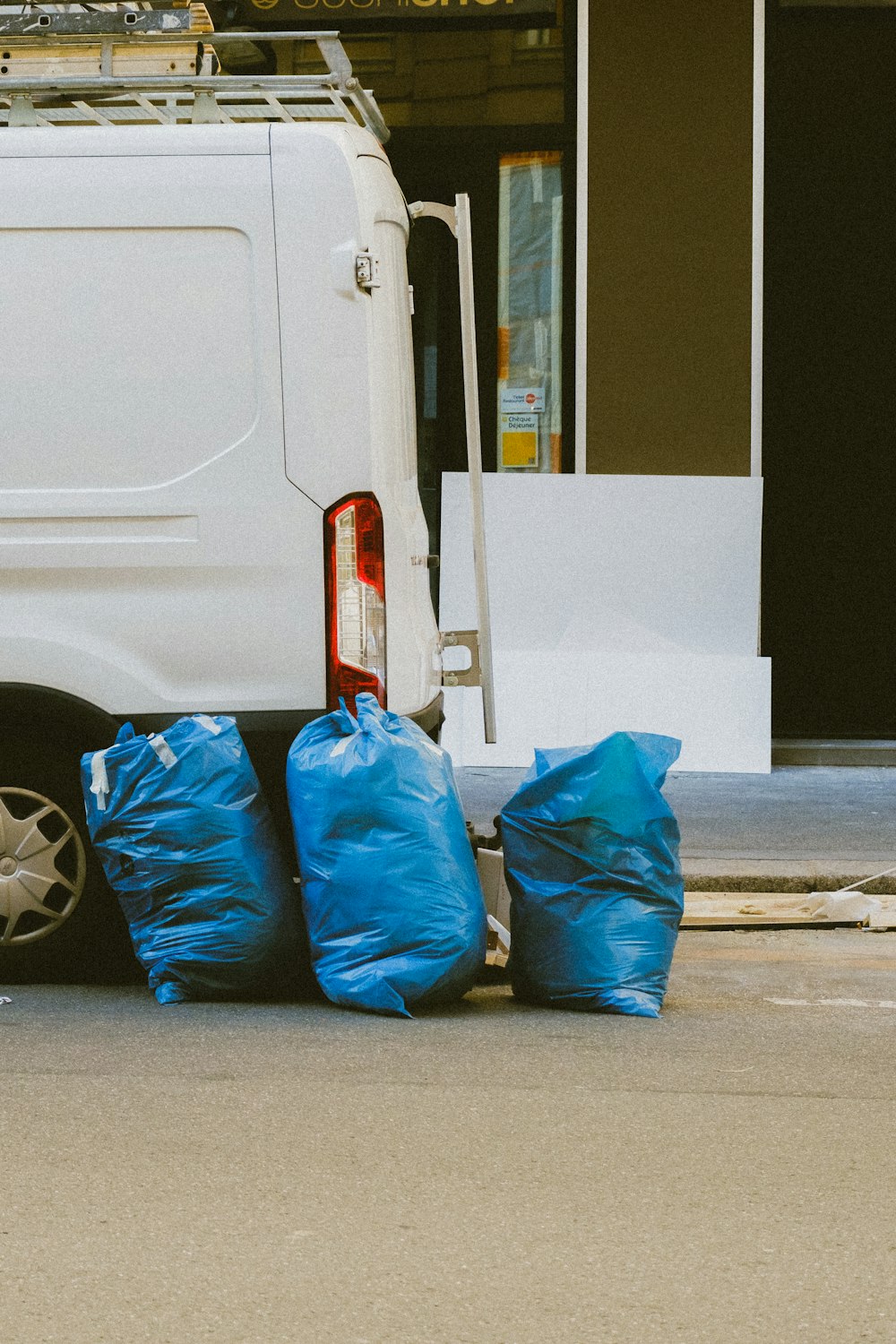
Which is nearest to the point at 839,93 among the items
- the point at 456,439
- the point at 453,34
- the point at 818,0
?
the point at 818,0

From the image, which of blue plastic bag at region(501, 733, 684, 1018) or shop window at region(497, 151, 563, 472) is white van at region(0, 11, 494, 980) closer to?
blue plastic bag at region(501, 733, 684, 1018)

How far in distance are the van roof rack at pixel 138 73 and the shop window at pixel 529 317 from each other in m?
4.63

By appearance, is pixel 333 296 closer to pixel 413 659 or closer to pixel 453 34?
pixel 413 659

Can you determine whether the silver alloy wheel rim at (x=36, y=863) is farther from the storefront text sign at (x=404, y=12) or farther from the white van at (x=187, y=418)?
the storefront text sign at (x=404, y=12)

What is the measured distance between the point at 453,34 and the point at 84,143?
555 centimetres

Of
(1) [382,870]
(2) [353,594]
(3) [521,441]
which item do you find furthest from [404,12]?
(1) [382,870]

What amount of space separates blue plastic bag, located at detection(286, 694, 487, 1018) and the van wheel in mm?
678

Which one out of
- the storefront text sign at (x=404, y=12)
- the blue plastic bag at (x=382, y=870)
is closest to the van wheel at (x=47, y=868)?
the blue plastic bag at (x=382, y=870)

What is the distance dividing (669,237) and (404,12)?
1.87 metres

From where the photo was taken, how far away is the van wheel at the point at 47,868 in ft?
15.9

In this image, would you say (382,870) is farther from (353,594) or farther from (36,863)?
(36,863)

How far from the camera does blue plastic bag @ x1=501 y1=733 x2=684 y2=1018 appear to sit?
15.1ft

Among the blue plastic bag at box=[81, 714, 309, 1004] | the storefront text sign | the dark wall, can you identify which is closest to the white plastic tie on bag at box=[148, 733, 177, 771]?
Answer: the blue plastic bag at box=[81, 714, 309, 1004]

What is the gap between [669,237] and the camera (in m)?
9.56
